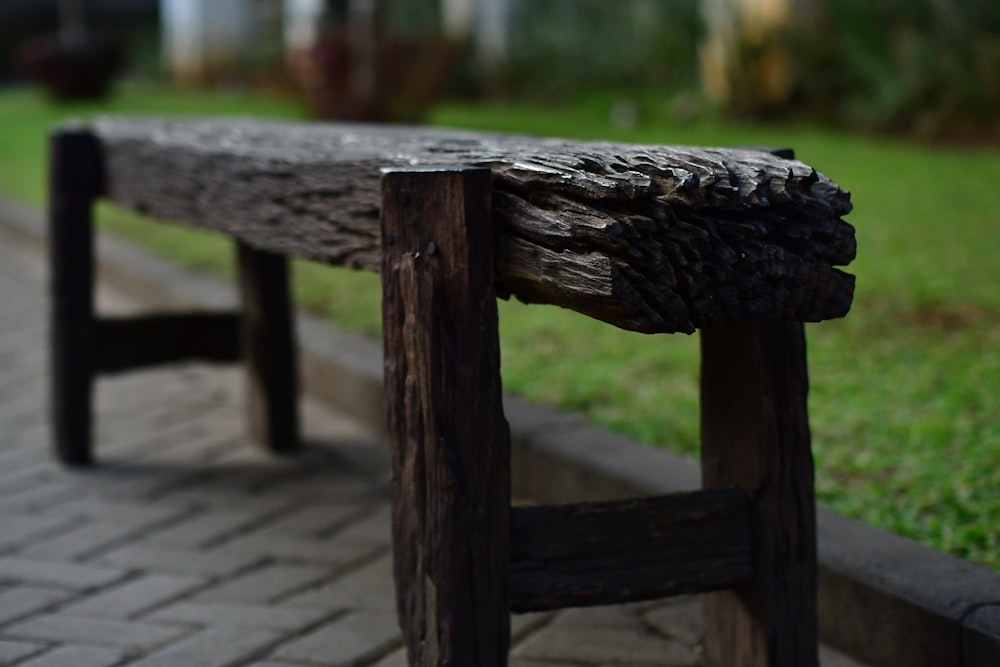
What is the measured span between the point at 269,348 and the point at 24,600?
1.09 meters

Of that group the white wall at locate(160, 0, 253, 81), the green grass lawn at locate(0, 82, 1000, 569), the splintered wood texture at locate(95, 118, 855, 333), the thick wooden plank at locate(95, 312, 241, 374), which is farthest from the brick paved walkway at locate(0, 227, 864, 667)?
the white wall at locate(160, 0, 253, 81)

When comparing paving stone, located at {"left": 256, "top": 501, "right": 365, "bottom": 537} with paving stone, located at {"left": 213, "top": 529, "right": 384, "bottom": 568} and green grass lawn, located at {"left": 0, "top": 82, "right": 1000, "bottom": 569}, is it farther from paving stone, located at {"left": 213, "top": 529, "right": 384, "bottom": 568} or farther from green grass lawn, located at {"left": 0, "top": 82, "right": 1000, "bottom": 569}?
green grass lawn, located at {"left": 0, "top": 82, "right": 1000, "bottom": 569}

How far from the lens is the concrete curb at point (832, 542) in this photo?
1.99m

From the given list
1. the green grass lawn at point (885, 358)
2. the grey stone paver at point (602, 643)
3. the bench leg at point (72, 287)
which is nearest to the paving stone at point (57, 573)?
the bench leg at point (72, 287)

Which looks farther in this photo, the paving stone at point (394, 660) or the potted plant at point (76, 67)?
the potted plant at point (76, 67)

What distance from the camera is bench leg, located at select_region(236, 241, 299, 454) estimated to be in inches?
134

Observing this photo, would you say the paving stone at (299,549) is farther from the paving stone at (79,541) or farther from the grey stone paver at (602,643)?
the grey stone paver at (602,643)

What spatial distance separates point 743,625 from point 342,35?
9.21 metres

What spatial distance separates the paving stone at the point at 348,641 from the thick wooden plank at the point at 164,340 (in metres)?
1.33

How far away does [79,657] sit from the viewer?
7.38 feet

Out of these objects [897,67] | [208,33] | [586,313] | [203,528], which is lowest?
[203,528]

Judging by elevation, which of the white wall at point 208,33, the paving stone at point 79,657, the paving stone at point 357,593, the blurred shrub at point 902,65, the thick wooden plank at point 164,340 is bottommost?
the paving stone at point 357,593

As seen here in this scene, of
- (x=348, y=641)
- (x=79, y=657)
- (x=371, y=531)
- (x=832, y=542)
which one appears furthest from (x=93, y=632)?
(x=832, y=542)

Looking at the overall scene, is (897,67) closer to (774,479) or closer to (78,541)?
(78,541)
